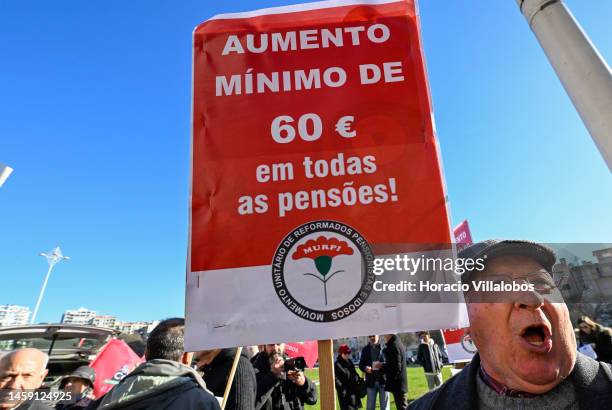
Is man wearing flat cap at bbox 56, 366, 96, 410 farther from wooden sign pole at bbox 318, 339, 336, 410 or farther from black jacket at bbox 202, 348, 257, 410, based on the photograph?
wooden sign pole at bbox 318, 339, 336, 410

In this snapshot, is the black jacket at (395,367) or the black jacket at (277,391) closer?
the black jacket at (277,391)

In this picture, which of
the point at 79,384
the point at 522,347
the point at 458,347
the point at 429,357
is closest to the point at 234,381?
the point at 522,347

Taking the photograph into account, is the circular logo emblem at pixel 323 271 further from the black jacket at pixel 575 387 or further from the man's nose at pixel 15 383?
the man's nose at pixel 15 383

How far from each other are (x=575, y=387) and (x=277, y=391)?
4006mm

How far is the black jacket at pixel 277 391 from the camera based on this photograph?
361cm

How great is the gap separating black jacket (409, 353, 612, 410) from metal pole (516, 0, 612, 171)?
1.47m

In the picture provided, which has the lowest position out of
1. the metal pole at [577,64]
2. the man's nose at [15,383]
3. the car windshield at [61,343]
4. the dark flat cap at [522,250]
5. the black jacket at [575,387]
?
the black jacket at [575,387]

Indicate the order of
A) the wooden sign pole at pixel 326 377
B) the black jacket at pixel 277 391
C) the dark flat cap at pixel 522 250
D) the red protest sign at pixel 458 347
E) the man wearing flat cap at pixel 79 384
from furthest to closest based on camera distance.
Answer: the red protest sign at pixel 458 347, the man wearing flat cap at pixel 79 384, the black jacket at pixel 277 391, the wooden sign pole at pixel 326 377, the dark flat cap at pixel 522 250

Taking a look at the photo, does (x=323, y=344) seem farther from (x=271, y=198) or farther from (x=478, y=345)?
(x=271, y=198)

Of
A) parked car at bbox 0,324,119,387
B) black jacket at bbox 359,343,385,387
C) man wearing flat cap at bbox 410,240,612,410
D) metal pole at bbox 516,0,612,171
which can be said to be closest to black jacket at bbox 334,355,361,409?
black jacket at bbox 359,343,385,387

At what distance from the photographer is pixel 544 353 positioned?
1172mm

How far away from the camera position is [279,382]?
4.12 meters

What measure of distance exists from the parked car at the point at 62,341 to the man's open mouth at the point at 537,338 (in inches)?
243

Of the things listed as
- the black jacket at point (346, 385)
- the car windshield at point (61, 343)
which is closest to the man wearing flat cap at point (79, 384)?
the car windshield at point (61, 343)
